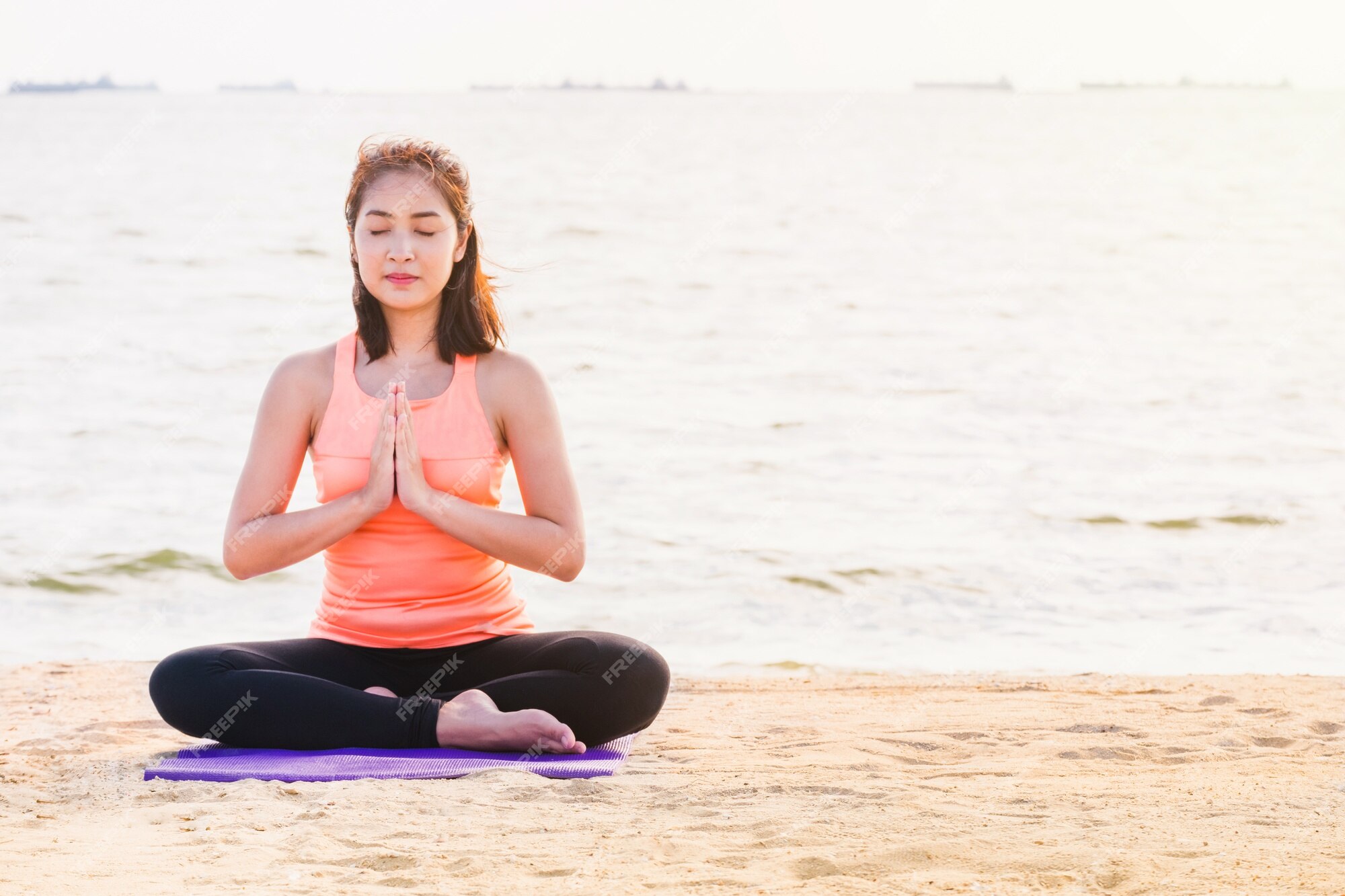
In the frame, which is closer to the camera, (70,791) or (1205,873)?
(1205,873)

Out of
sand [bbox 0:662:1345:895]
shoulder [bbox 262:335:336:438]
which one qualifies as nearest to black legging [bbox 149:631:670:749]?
sand [bbox 0:662:1345:895]

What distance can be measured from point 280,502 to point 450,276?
0.78 meters

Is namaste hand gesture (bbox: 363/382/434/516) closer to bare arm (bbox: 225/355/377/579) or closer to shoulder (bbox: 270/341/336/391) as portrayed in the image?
bare arm (bbox: 225/355/377/579)

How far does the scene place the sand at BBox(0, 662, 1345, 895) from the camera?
244 cm

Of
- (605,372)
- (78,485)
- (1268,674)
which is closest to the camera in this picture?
(1268,674)

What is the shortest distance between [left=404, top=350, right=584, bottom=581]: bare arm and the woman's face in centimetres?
31

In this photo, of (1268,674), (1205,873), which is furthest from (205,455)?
(1205,873)

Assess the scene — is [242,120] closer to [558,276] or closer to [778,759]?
[558,276]

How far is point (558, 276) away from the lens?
17344 millimetres

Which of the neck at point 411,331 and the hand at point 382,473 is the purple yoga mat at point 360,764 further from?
the neck at point 411,331

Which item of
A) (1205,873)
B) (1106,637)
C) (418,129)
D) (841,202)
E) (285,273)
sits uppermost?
(418,129)

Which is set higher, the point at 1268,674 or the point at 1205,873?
the point at 1205,873

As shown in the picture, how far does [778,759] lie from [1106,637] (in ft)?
9.99

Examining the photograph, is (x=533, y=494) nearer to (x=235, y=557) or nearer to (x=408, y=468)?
(x=408, y=468)
